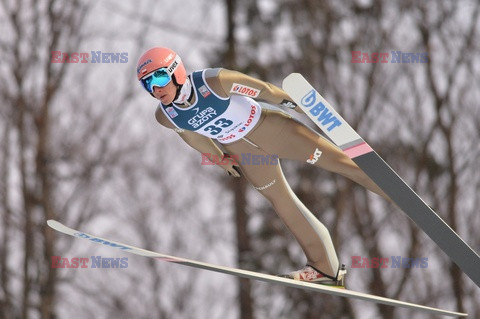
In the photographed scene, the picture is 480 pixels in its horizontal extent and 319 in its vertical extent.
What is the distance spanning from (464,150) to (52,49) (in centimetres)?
675

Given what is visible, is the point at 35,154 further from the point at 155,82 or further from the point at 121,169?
the point at 155,82

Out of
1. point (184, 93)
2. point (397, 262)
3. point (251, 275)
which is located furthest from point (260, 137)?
point (397, 262)

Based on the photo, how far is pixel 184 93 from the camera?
5.10m

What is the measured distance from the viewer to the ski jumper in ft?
16.8

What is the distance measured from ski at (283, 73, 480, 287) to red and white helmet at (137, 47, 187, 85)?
0.63m

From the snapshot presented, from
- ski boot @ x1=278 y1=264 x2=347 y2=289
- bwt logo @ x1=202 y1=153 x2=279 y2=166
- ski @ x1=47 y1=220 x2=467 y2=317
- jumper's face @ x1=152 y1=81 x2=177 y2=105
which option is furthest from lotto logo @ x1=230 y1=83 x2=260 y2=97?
ski boot @ x1=278 y1=264 x2=347 y2=289

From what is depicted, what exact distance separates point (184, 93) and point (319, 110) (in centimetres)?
80

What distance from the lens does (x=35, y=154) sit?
482 inches

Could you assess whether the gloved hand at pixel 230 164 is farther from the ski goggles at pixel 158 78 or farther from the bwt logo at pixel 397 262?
the bwt logo at pixel 397 262

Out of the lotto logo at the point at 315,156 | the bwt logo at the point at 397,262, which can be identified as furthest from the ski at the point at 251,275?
the bwt logo at the point at 397,262

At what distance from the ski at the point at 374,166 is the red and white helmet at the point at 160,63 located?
63 centimetres

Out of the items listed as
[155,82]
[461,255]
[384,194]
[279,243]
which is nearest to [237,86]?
[155,82]

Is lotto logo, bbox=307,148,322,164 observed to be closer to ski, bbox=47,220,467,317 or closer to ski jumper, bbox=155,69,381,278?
ski jumper, bbox=155,69,381,278

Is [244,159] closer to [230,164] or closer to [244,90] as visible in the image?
[230,164]
